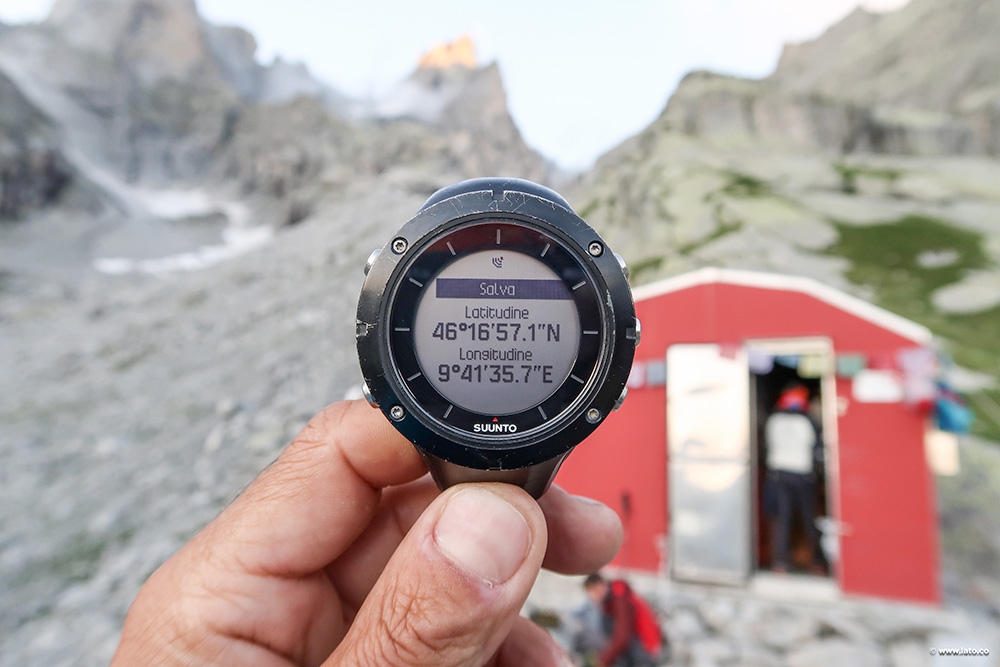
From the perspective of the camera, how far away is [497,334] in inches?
57.4

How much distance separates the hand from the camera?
1.18 m

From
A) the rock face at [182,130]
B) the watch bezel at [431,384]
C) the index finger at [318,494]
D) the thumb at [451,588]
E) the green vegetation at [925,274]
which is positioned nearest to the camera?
the thumb at [451,588]

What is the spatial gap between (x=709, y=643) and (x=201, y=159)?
174 feet

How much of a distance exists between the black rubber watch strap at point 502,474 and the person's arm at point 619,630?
383 centimetres

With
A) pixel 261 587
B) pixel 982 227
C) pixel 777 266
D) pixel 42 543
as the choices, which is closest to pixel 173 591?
pixel 261 587

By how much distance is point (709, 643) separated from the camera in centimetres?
511

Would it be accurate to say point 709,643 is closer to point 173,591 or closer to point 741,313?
point 741,313

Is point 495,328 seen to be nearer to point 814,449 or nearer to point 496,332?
point 496,332

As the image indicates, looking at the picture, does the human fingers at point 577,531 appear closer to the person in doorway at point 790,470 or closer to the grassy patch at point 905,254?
the person in doorway at point 790,470

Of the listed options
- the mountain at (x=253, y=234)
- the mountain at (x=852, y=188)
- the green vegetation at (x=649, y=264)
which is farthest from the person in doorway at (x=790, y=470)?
the green vegetation at (x=649, y=264)

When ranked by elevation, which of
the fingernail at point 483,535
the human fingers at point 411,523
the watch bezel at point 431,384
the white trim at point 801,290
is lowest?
the human fingers at point 411,523

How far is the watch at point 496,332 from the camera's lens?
1390 mm

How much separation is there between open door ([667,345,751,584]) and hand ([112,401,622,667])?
4.18 meters

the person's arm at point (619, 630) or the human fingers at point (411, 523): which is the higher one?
the human fingers at point (411, 523)
